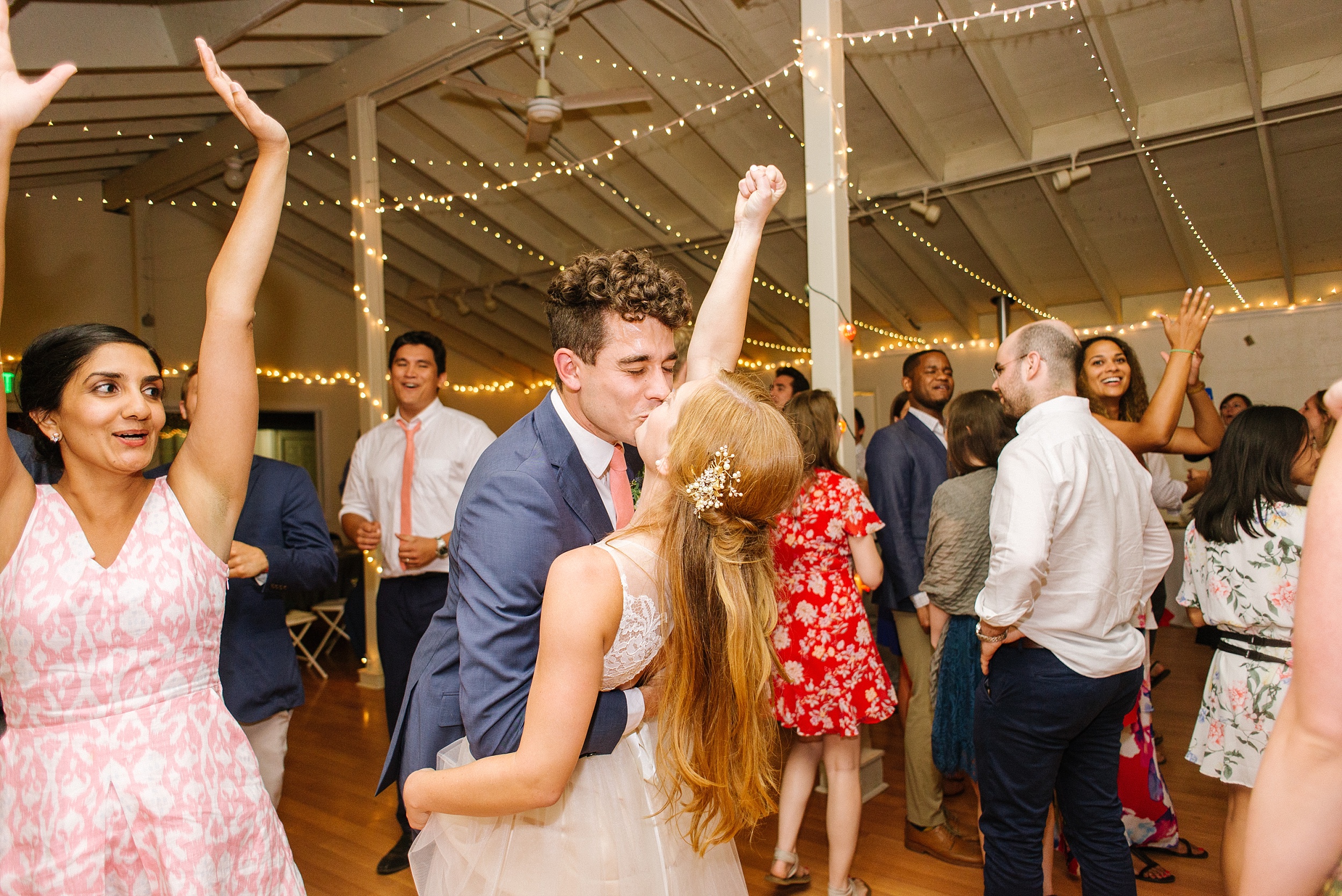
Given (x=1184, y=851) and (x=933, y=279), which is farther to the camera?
(x=933, y=279)

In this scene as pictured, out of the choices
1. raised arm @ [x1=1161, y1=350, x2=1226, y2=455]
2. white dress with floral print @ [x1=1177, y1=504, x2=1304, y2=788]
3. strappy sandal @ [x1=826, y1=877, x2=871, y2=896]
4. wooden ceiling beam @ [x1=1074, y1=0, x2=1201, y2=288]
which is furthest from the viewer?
wooden ceiling beam @ [x1=1074, y1=0, x2=1201, y2=288]

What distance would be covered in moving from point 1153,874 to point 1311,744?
2440mm

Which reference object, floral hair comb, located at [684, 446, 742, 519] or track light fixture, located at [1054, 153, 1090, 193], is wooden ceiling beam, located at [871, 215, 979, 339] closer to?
track light fixture, located at [1054, 153, 1090, 193]

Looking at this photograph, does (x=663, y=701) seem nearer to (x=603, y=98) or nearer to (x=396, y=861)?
(x=396, y=861)

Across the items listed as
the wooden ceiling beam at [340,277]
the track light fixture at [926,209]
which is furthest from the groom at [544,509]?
the wooden ceiling beam at [340,277]

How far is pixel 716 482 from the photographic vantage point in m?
1.20

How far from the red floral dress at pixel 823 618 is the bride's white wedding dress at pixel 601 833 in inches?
52.1

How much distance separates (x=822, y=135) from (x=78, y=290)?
7788 millimetres

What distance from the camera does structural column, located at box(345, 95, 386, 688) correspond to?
540cm

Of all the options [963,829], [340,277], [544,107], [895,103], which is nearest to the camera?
[963,829]

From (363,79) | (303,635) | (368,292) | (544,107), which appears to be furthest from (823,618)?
(363,79)

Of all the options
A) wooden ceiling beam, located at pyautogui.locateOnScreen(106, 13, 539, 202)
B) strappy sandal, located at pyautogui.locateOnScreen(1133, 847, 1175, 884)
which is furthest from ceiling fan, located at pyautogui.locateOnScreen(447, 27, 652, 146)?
strappy sandal, located at pyautogui.locateOnScreen(1133, 847, 1175, 884)

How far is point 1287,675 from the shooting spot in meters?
2.29

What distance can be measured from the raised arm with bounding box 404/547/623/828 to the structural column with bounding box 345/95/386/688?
179 inches
